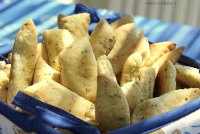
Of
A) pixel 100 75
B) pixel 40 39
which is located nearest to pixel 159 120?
pixel 100 75

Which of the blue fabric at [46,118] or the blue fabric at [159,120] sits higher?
the blue fabric at [46,118]

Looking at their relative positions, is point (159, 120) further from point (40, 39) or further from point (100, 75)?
point (40, 39)

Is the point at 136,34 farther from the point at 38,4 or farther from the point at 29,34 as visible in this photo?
the point at 38,4

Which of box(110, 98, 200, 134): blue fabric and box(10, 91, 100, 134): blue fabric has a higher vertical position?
box(10, 91, 100, 134): blue fabric
